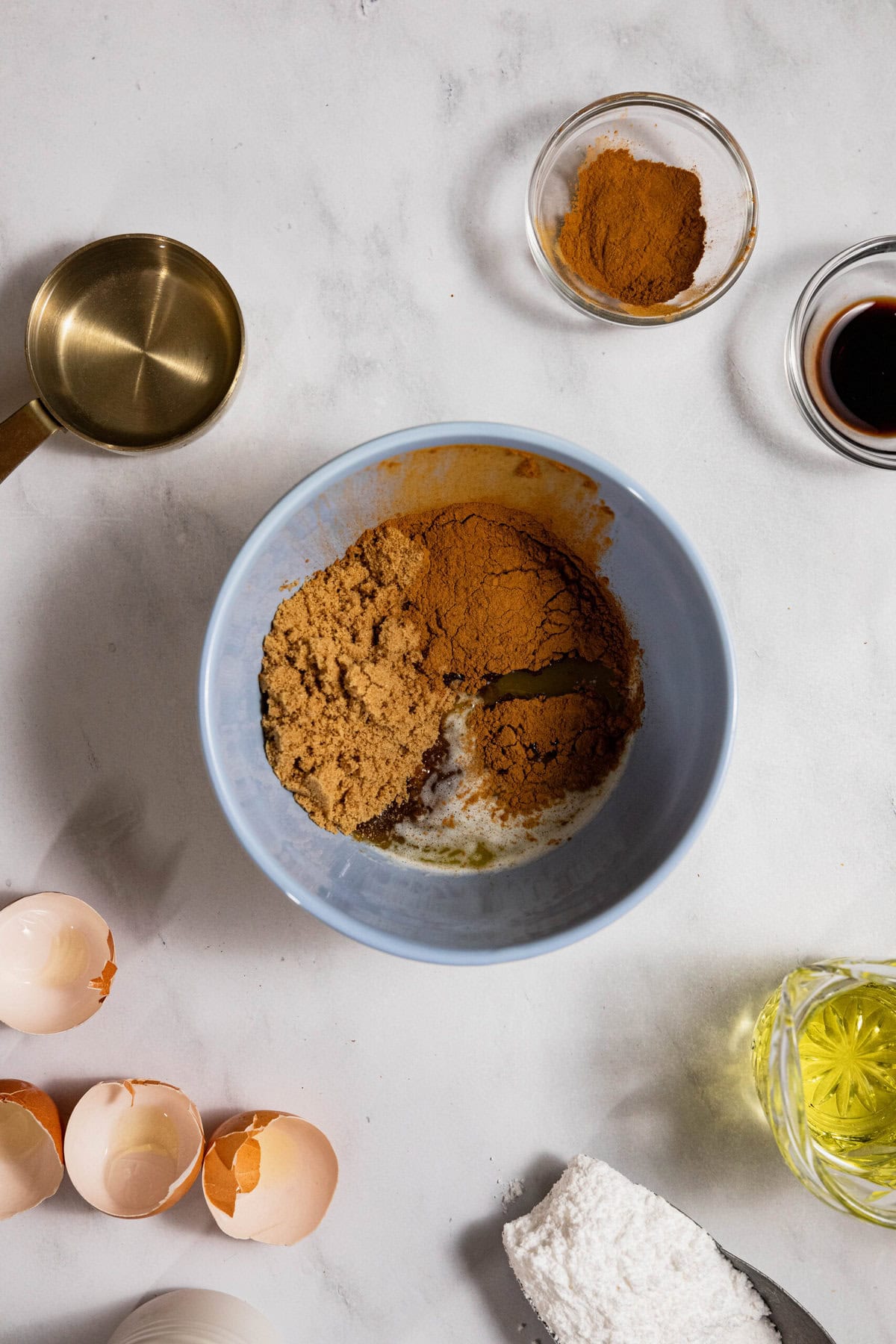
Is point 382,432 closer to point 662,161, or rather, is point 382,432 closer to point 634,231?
point 634,231

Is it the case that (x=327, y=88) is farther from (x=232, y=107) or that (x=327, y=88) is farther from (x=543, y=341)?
(x=543, y=341)

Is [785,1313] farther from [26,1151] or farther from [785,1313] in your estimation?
[26,1151]

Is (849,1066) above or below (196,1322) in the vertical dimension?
above

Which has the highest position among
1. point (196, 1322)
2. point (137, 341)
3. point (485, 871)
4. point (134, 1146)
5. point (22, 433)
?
point (137, 341)

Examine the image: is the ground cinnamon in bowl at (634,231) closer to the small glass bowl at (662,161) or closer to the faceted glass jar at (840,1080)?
the small glass bowl at (662,161)

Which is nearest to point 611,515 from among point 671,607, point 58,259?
point 671,607

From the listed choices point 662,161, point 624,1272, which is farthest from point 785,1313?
point 662,161

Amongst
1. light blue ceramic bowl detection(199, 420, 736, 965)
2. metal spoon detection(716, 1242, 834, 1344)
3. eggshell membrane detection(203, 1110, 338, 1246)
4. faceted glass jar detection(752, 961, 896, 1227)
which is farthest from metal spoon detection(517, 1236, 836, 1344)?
light blue ceramic bowl detection(199, 420, 736, 965)

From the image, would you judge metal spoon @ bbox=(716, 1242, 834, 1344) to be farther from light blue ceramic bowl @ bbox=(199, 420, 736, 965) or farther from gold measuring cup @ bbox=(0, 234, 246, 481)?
gold measuring cup @ bbox=(0, 234, 246, 481)
